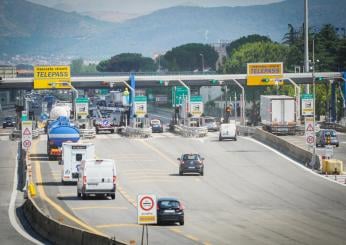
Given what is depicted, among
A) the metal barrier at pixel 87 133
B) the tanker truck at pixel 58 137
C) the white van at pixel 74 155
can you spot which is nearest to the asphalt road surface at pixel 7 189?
the tanker truck at pixel 58 137

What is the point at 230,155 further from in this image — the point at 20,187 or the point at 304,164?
the point at 20,187

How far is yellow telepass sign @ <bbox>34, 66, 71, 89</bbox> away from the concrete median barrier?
69.8 metres

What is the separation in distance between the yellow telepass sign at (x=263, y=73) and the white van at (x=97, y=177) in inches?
2773

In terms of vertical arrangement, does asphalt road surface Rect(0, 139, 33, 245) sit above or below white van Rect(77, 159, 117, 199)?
below

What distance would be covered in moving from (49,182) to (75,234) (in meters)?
30.7

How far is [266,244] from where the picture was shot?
140 feet

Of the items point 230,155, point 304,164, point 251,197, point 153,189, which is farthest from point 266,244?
point 230,155

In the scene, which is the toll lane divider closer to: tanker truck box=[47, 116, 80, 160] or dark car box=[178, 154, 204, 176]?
dark car box=[178, 154, 204, 176]

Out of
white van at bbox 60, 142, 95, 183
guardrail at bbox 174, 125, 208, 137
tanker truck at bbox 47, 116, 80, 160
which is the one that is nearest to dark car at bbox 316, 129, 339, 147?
guardrail at bbox 174, 125, 208, 137

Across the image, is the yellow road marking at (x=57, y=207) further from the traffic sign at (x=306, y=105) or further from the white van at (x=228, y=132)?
the traffic sign at (x=306, y=105)

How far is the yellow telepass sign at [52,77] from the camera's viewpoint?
407ft

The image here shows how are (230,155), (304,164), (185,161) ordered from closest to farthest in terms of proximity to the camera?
(185,161)
(304,164)
(230,155)

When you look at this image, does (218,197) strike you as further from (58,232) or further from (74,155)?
(58,232)

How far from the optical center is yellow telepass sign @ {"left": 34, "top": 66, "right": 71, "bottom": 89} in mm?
124125
